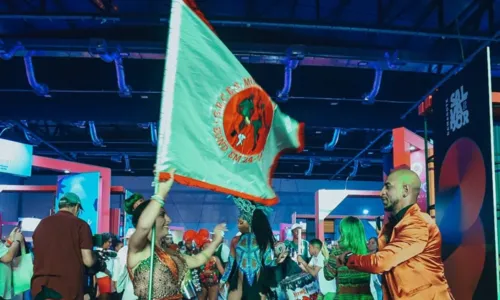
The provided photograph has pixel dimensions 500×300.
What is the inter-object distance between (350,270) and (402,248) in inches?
80.7

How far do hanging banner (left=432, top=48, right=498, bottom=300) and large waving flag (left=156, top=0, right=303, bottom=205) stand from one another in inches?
62.5

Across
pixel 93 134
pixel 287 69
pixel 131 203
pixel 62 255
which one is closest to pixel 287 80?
pixel 287 69

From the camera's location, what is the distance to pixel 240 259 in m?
5.81

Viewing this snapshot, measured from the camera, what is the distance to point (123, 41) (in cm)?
998

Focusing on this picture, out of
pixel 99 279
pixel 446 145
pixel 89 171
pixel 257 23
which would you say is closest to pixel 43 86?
pixel 89 171

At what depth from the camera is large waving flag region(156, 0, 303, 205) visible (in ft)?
9.06

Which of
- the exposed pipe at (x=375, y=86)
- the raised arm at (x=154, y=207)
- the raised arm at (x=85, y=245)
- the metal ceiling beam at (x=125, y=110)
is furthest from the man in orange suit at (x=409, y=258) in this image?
the metal ceiling beam at (x=125, y=110)

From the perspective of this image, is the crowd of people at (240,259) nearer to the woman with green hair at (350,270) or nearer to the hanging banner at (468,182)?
the woman with green hair at (350,270)

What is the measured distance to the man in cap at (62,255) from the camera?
4.94 m

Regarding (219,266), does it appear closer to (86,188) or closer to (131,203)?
(86,188)

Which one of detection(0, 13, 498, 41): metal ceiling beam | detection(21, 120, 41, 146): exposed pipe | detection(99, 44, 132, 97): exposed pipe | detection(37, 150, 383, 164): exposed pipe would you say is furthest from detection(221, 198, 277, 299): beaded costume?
detection(37, 150, 383, 164): exposed pipe

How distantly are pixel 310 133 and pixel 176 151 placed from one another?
16331mm

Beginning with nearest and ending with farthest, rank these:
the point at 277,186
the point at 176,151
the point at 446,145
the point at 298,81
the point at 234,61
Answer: the point at 176,151
the point at 234,61
the point at 446,145
the point at 298,81
the point at 277,186

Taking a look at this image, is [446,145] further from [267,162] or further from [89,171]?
[89,171]
